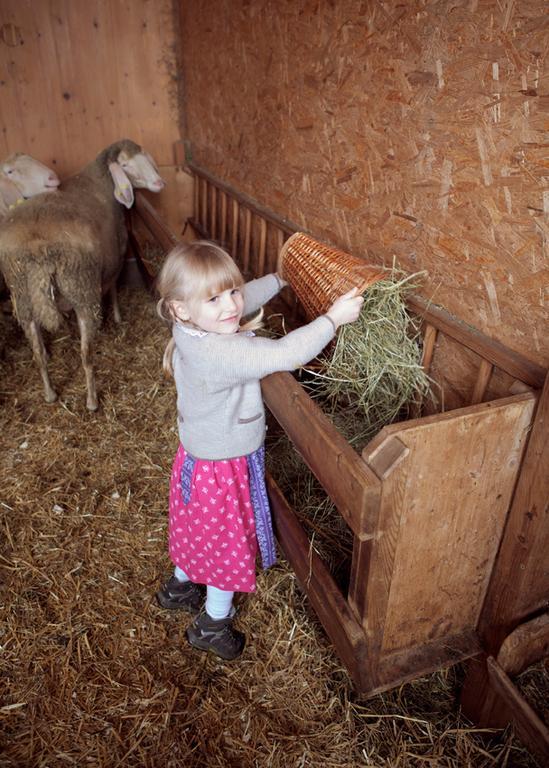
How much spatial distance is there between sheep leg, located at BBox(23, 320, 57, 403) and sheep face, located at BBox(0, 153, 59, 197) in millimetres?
1256

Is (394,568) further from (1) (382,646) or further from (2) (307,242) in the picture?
(2) (307,242)

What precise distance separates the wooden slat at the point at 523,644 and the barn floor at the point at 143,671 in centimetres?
31

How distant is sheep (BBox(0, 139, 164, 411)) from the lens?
141 inches

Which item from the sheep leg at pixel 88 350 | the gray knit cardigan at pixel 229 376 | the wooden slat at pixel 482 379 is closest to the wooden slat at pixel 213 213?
the sheep leg at pixel 88 350

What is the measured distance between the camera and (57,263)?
3.63 meters

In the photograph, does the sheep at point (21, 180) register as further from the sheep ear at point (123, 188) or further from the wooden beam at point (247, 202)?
the wooden beam at point (247, 202)

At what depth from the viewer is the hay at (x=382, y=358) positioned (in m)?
2.23

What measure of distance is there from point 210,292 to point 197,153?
3.91 m

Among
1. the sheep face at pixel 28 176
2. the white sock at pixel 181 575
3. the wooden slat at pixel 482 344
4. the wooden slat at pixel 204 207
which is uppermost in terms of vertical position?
the wooden slat at pixel 482 344

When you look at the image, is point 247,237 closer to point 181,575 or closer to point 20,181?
point 20,181

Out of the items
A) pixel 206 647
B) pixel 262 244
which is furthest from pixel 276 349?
pixel 262 244

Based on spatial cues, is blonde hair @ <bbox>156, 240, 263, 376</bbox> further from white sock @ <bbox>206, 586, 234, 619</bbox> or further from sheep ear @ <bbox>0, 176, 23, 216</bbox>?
sheep ear @ <bbox>0, 176, 23, 216</bbox>

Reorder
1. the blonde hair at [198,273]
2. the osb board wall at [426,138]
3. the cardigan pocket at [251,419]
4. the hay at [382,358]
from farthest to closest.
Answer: the hay at [382,358]
the cardigan pocket at [251,419]
the blonde hair at [198,273]
the osb board wall at [426,138]

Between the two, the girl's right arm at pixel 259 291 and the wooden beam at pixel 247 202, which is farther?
the wooden beam at pixel 247 202
